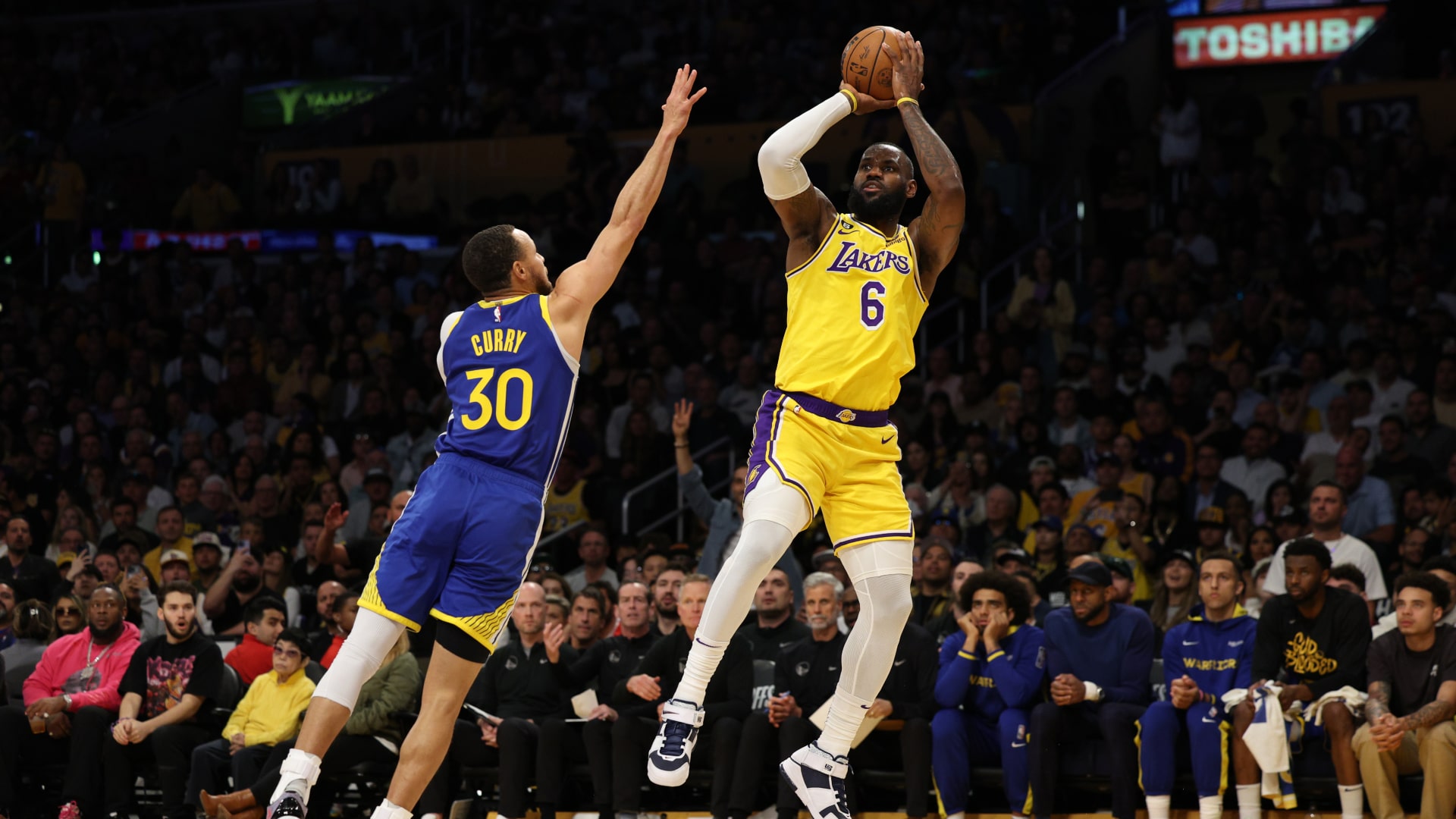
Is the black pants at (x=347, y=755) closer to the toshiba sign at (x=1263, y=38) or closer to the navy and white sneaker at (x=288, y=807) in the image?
the navy and white sneaker at (x=288, y=807)

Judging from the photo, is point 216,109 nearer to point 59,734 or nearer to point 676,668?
point 59,734

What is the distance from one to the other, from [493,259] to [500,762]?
532 cm

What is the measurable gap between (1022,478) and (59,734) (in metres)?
7.46

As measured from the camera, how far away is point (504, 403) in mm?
6727

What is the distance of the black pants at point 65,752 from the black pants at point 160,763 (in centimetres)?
9

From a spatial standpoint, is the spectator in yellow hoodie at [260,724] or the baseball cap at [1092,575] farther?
the spectator in yellow hoodie at [260,724]

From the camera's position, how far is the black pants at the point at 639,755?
35.7 ft

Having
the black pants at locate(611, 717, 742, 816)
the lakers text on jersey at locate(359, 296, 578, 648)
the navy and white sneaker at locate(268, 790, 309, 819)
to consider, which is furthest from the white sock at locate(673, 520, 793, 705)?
the black pants at locate(611, 717, 742, 816)

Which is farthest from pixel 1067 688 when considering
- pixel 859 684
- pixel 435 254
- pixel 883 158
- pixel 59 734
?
pixel 435 254

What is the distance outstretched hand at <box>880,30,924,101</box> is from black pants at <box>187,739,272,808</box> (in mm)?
6594

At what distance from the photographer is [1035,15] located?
21156 mm

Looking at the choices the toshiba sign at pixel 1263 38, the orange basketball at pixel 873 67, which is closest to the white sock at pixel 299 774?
the orange basketball at pixel 873 67

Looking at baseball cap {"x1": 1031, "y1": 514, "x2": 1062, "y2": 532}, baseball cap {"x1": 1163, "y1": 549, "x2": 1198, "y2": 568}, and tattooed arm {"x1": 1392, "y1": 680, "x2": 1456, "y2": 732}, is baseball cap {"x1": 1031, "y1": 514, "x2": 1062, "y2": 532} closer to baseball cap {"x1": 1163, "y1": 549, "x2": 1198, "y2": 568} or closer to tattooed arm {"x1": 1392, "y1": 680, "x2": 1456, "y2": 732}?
baseball cap {"x1": 1163, "y1": 549, "x2": 1198, "y2": 568}

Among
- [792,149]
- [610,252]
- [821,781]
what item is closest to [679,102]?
[792,149]
